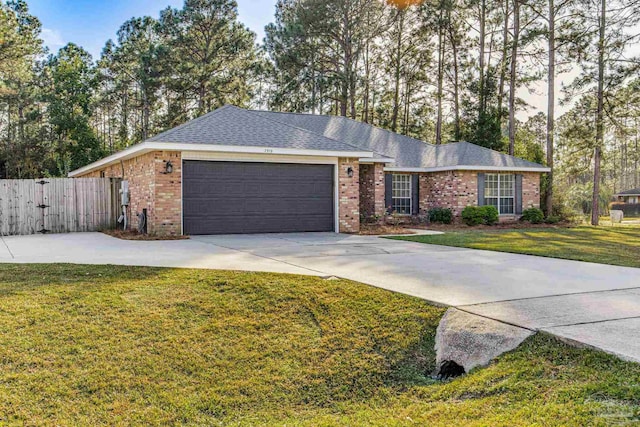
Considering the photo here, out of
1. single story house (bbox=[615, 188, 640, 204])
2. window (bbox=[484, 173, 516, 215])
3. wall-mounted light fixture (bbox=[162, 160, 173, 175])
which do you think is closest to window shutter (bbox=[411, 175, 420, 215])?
window (bbox=[484, 173, 516, 215])

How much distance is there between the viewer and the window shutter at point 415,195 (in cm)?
2095

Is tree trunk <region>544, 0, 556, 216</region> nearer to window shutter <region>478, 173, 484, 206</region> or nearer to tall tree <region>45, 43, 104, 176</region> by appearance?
window shutter <region>478, 173, 484, 206</region>

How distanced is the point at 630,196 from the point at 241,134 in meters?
48.8

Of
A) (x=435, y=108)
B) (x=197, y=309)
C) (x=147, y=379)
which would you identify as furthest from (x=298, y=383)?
(x=435, y=108)

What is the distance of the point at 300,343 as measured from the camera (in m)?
5.12

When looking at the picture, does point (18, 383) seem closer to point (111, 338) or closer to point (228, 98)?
point (111, 338)

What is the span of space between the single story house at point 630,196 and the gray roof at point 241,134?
45.1 m

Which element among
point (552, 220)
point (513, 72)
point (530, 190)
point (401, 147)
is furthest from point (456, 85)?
point (552, 220)

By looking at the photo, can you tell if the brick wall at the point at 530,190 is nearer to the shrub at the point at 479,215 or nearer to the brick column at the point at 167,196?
the shrub at the point at 479,215

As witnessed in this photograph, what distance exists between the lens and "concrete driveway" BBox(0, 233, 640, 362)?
472 cm

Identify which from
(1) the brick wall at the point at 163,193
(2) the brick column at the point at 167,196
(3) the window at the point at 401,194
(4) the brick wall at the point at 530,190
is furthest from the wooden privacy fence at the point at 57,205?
(4) the brick wall at the point at 530,190

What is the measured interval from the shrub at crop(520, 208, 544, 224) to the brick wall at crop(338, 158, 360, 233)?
921 cm

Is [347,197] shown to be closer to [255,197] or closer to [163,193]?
[255,197]

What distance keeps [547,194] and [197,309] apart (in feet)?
67.3
